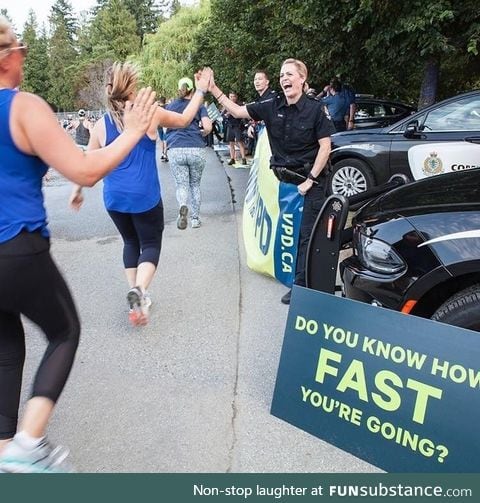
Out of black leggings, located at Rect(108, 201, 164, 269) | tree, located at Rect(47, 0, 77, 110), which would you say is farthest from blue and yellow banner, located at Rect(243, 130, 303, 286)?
tree, located at Rect(47, 0, 77, 110)

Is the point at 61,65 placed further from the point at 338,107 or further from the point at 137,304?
the point at 137,304

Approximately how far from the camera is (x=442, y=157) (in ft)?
22.0

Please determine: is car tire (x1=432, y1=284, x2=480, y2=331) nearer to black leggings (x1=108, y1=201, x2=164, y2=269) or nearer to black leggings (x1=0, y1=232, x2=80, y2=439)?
black leggings (x1=0, y1=232, x2=80, y2=439)

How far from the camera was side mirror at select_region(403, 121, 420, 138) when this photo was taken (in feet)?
23.3

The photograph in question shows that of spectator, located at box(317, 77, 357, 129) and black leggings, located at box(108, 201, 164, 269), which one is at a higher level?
spectator, located at box(317, 77, 357, 129)

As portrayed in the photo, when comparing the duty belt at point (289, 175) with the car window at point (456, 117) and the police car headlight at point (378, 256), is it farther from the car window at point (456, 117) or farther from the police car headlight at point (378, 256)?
the car window at point (456, 117)

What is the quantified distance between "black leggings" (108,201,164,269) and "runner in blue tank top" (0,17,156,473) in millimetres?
1664

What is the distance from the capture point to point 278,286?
4867 mm

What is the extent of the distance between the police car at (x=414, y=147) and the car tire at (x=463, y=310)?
14.6 feet

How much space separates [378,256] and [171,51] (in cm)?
3775

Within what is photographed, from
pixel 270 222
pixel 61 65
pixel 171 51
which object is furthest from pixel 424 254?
pixel 61 65

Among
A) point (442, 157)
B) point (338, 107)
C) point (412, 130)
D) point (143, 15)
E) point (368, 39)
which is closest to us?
point (442, 157)

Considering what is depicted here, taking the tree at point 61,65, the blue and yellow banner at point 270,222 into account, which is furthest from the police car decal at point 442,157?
the tree at point 61,65
